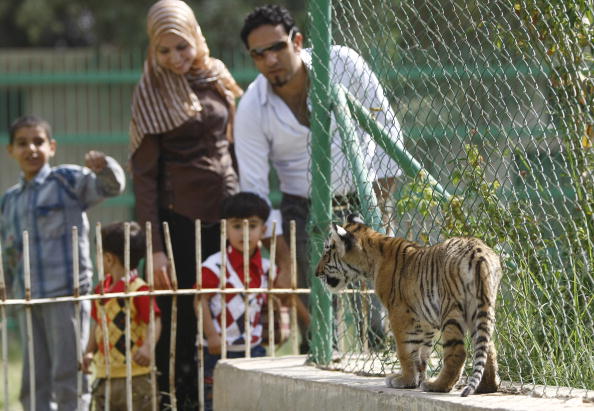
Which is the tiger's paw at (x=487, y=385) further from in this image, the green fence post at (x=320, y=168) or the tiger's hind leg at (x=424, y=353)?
the green fence post at (x=320, y=168)

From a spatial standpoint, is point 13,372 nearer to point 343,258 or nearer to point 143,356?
point 143,356

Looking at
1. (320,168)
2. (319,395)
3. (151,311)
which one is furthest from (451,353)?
(151,311)

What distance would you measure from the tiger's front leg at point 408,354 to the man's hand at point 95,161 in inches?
104

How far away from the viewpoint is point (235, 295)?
21.1 ft

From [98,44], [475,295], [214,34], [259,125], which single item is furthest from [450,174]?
[98,44]

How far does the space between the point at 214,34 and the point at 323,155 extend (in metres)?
10.8

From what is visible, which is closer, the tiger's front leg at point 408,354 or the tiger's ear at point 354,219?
the tiger's front leg at point 408,354

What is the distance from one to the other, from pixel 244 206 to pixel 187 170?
1.54ft

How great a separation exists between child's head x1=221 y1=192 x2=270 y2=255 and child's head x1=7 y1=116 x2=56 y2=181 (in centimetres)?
138

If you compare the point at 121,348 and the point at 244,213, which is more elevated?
the point at 244,213

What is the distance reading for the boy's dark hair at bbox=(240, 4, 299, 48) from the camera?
251 inches

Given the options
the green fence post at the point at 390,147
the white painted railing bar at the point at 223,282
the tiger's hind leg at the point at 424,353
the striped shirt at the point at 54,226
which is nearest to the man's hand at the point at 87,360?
the striped shirt at the point at 54,226

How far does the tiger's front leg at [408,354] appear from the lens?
4.62 metres

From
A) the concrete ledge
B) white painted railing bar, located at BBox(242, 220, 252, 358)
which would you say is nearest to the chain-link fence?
the concrete ledge
